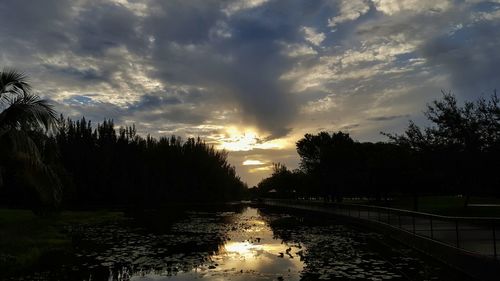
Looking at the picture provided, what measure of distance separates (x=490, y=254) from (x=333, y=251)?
7.46m

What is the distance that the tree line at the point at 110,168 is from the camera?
17906 millimetres

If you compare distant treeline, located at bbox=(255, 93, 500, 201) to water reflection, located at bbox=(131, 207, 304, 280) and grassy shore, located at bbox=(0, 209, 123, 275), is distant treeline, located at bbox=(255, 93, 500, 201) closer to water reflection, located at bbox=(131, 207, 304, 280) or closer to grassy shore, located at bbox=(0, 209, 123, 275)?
water reflection, located at bbox=(131, 207, 304, 280)

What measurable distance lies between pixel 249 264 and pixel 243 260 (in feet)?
3.34

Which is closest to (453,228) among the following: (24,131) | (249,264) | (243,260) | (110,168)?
(249,264)

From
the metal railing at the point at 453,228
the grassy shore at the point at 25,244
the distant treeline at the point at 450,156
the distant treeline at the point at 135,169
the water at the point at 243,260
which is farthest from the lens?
the distant treeline at the point at 135,169

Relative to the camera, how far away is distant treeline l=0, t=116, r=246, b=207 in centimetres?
8744

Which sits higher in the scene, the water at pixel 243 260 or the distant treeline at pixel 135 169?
the distant treeline at pixel 135 169

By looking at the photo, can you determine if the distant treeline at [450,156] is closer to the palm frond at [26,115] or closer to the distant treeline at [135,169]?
the palm frond at [26,115]

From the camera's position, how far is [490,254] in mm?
12781

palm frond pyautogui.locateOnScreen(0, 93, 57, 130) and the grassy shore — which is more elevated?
palm frond pyautogui.locateOnScreen(0, 93, 57, 130)

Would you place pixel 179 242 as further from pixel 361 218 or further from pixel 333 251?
pixel 361 218

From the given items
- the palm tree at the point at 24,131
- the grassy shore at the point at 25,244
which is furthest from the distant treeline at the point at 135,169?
the palm tree at the point at 24,131

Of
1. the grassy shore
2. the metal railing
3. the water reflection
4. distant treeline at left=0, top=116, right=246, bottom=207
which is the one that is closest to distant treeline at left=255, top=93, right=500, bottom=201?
the metal railing

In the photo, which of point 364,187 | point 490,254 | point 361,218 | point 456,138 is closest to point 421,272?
point 490,254
